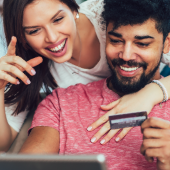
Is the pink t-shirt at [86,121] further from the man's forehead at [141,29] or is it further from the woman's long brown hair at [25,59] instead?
the man's forehead at [141,29]

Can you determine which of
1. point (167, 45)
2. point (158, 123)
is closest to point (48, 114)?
point (158, 123)

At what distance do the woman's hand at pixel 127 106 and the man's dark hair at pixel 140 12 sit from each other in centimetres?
33

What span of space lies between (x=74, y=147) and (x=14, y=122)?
1.65ft

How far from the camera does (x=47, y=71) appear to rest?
1.54 metres

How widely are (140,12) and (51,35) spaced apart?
0.48 metres

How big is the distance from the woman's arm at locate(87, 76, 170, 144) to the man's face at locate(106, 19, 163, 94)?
43mm

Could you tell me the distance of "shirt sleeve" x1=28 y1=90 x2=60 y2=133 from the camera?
1.17 meters

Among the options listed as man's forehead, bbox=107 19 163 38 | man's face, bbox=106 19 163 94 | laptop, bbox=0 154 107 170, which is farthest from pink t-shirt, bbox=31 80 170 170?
laptop, bbox=0 154 107 170

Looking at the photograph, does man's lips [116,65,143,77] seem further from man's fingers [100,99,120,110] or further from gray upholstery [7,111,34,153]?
gray upholstery [7,111,34,153]

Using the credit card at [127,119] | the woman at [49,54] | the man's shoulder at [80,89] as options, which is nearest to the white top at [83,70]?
the woman at [49,54]

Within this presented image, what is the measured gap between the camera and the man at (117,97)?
3.42ft

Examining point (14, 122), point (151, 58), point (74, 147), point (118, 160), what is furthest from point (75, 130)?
point (151, 58)

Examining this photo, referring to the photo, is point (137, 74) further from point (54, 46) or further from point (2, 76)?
point (2, 76)

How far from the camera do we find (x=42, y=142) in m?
1.08
